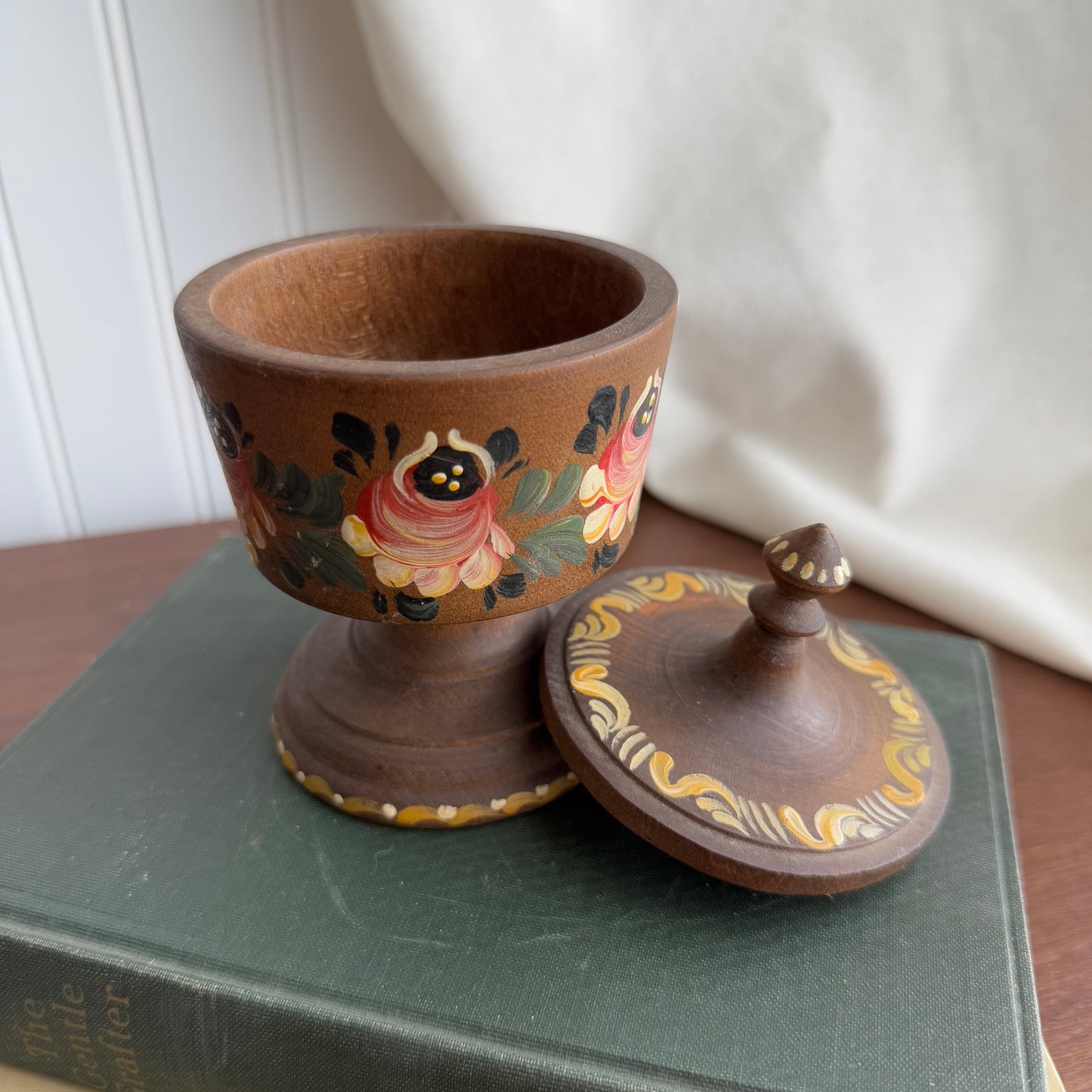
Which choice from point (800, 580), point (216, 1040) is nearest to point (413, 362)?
point (800, 580)

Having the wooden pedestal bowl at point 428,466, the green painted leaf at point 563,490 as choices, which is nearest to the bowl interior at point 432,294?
the wooden pedestal bowl at point 428,466

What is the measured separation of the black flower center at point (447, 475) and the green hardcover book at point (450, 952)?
20cm

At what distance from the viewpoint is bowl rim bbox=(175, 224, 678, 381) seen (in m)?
0.34

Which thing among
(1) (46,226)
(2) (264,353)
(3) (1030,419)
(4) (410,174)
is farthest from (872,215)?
(1) (46,226)

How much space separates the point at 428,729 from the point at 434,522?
161 mm

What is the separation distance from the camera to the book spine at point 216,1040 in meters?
0.37

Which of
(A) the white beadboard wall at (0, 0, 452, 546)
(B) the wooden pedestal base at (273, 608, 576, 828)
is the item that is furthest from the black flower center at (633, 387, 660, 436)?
(A) the white beadboard wall at (0, 0, 452, 546)

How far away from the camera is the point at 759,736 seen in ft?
1.42

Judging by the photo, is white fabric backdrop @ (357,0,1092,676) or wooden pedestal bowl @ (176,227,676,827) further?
white fabric backdrop @ (357,0,1092,676)

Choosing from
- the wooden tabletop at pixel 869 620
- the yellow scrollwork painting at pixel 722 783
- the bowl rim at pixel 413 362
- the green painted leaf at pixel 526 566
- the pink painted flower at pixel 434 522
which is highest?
the bowl rim at pixel 413 362

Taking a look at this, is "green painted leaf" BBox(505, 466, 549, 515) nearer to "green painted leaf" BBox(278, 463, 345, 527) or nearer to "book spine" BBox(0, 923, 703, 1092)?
"green painted leaf" BBox(278, 463, 345, 527)

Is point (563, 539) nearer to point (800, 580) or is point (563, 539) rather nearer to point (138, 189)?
point (800, 580)

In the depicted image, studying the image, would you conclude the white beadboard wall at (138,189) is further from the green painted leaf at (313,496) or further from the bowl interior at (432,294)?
the green painted leaf at (313,496)

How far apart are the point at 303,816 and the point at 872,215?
1.93 ft
